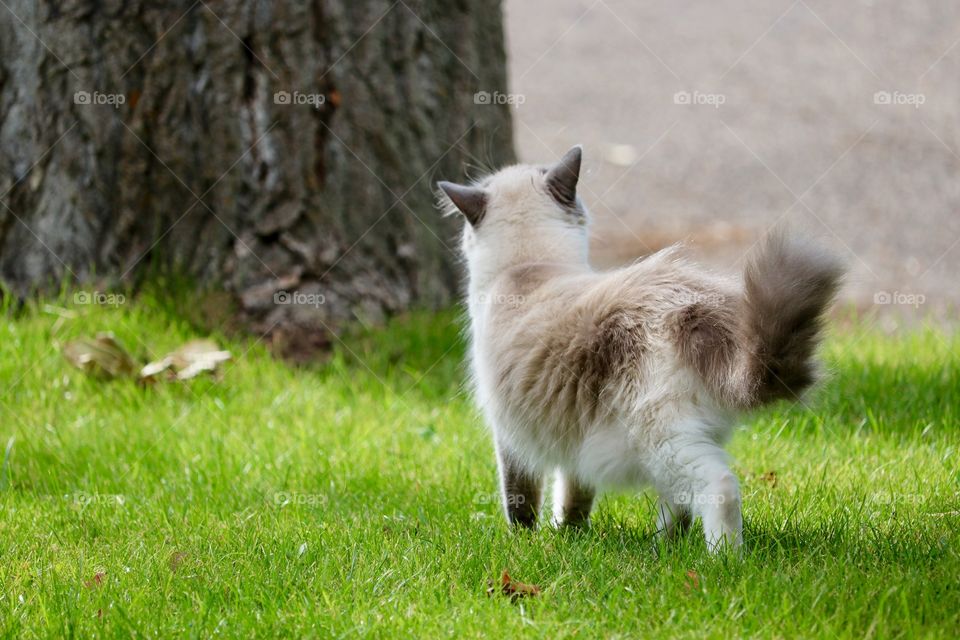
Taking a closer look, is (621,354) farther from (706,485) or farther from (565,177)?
(565,177)

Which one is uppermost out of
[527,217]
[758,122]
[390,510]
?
[758,122]

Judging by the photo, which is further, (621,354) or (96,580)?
(621,354)

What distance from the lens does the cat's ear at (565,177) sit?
370 cm

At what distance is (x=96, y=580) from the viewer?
2.89m

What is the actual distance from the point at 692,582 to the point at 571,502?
35.5 inches

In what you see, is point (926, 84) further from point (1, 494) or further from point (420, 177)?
point (1, 494)

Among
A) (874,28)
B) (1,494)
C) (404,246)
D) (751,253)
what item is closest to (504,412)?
(751,253)

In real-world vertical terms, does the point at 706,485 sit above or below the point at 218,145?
below

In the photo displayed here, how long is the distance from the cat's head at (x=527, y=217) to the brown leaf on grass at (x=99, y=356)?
2022 millimetres

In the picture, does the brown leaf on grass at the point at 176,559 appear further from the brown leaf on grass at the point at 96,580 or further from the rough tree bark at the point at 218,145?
the rough tree bark at the point at 218,145

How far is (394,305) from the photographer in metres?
5.45

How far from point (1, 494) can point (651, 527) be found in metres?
2.34

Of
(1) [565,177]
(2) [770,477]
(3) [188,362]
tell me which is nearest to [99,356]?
(3) [188,362]

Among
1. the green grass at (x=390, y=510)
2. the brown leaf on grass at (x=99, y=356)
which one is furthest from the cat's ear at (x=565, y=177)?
the brown leaf on grass at (x=99, y=356)
